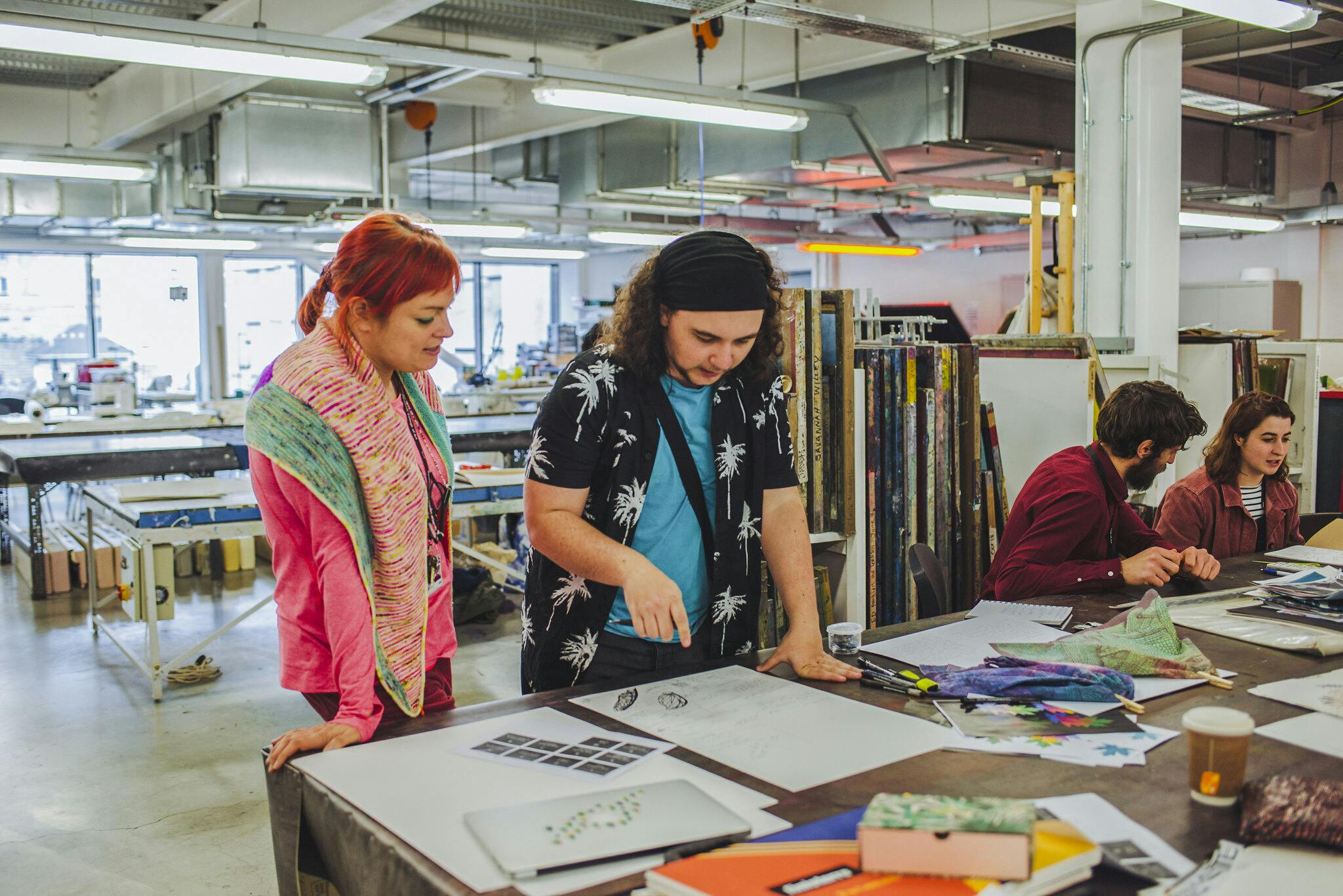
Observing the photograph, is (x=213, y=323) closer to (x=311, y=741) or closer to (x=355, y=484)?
(x=355, y=484)

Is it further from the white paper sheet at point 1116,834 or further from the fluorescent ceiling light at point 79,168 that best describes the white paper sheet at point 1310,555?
the fluorescent ceiling light at point 79,168

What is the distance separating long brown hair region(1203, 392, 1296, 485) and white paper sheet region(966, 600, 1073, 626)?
126cm

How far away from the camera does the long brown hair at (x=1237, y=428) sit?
335 centimetres

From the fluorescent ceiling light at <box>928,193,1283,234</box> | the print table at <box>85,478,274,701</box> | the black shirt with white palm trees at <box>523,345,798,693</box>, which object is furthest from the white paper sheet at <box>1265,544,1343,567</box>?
the fluorescent ceiling light at <box>928,193,1283,234</box>

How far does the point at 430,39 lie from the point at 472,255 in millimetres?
10012

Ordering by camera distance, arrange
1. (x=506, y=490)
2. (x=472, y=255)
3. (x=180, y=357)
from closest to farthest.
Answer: (x=506, y=490) → (x=180, y=357) → (x=472, y=255)

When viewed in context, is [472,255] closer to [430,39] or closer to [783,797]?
[430,39]

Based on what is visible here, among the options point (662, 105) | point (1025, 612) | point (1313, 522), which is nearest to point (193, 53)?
point (662, 105)

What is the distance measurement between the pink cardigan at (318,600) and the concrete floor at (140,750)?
1.76 metres

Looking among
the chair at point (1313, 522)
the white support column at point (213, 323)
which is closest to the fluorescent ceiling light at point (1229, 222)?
the chair at point (1313, 522)

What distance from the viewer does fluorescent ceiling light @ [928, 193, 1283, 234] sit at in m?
7.71

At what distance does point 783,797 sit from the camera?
1.36 metres

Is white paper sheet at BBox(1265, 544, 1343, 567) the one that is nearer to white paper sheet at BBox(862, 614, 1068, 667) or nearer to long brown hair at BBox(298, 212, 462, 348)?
white paper sheet at BBox(862, 614, 1068, 667)

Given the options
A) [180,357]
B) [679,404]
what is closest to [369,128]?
[679,404]
